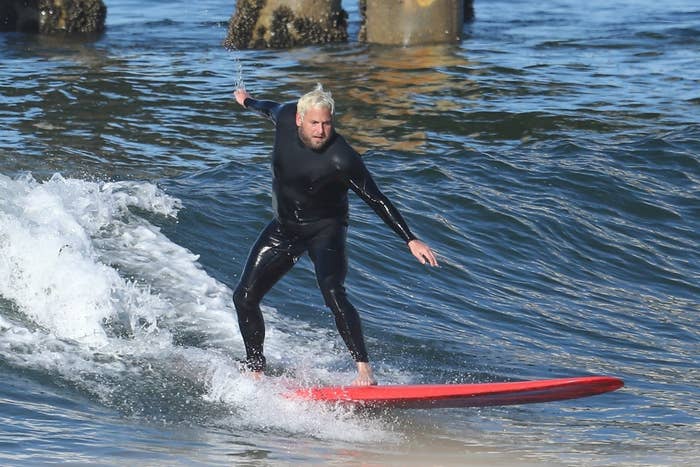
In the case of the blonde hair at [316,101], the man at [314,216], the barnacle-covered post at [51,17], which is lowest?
the man at [314,216]

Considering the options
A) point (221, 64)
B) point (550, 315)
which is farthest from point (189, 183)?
point (221, 64)

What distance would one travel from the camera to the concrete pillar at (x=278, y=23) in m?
21.0

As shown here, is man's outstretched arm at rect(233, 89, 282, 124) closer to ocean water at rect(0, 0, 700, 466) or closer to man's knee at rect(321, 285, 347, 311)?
man's knee at rect(321, 285, 347, 311)

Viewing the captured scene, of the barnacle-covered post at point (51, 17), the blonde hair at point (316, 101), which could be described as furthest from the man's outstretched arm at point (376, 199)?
the barnacle-covered post at point (51, 17)

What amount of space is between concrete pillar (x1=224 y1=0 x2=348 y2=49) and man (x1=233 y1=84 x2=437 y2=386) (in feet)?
44.9

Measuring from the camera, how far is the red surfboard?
7.06m

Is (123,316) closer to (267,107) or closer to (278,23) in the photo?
(267,107)

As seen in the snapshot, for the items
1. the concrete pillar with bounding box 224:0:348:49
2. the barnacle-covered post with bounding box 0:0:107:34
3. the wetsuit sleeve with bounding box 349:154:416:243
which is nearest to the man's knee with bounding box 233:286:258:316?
the wetsuit sleeve with bounding box 349:154:416:243

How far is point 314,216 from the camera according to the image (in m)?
7.31

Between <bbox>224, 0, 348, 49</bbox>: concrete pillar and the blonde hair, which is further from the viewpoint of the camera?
<bbox>224, 0, 348, 49</bbox>: concrete pillar

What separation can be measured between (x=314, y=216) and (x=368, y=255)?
4.05 m

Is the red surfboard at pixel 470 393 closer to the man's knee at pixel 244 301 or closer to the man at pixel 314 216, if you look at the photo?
the man at pixel 314 216

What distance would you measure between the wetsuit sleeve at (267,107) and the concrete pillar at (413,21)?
42.8 ft

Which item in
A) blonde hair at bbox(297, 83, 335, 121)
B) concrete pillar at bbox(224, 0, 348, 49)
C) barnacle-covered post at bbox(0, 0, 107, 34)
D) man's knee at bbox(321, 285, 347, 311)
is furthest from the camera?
barnacle-covered post at bbox(0, 0, 107, 34)
